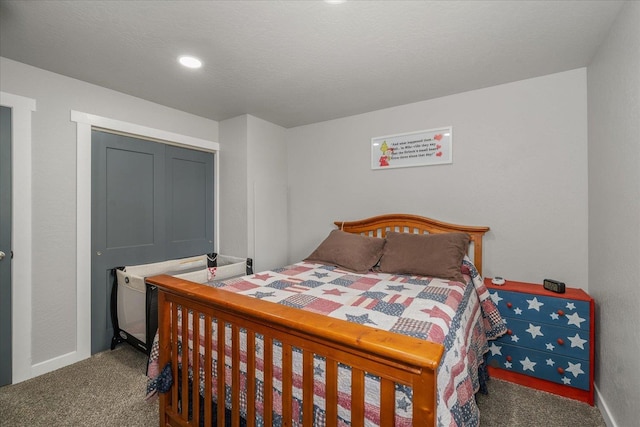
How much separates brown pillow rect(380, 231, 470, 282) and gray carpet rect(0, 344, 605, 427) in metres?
0.83

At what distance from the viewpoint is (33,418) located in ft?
5.64

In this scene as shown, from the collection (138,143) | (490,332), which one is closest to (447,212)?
(490,332)

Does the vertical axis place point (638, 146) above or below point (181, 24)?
below

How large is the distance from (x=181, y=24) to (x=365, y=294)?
1924 mm

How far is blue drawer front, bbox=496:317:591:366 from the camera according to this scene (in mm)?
1907

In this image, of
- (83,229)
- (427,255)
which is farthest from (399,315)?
(83,229)

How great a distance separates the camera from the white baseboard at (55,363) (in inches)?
84.9

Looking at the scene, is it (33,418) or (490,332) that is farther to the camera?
(490,332)

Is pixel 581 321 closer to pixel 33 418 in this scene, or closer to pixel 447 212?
pixel 447 212

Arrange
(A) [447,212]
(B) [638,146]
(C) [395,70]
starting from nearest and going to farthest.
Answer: (B) [638,146], (C) [395,70], (A) [447,212]

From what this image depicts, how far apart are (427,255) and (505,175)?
3.19 ft

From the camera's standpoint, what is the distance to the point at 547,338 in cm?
200

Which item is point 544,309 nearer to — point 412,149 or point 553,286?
point 553,286

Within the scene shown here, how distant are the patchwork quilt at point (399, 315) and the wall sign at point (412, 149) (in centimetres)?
103
